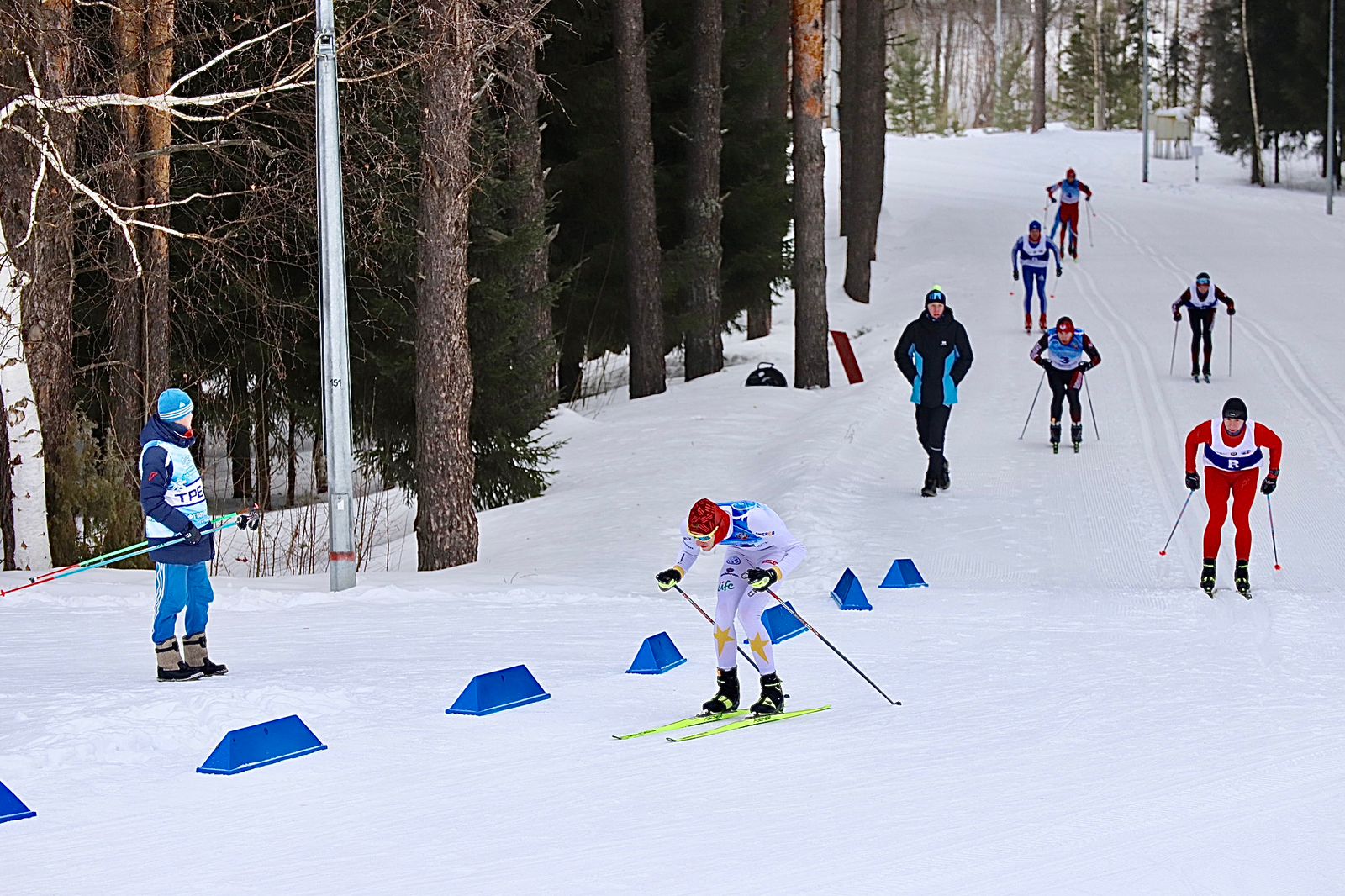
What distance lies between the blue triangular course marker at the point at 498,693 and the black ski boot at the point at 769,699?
1312 mm

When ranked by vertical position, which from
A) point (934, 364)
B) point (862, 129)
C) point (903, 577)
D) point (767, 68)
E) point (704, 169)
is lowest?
point (903, 577)

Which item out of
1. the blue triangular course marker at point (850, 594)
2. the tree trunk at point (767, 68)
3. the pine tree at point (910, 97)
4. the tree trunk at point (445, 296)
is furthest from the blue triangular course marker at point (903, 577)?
the pine tree at point (910, 97)

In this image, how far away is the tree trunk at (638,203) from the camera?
2109 cm

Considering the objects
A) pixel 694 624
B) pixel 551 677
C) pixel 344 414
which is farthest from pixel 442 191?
pixel 551 677

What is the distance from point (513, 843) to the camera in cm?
623

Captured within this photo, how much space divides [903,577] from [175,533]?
20.9 ft

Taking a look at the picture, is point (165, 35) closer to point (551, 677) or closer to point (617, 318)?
point (551, 677)

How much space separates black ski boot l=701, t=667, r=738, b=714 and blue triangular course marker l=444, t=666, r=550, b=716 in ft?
3.55

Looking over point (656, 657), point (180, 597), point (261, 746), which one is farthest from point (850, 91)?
point (261, 746)

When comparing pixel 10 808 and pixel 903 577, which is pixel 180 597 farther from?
pixel 903 577

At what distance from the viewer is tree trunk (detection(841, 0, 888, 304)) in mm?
32250

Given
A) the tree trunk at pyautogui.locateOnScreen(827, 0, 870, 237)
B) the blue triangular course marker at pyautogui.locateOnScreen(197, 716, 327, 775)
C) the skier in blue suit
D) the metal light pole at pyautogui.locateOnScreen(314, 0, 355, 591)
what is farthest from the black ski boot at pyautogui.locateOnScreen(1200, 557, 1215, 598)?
the tree trunk at pyautogui.locateOnScreen(827, 0, 870, 237)

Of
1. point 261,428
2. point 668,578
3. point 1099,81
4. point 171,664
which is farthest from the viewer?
point 1099,81

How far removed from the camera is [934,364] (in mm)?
15719
